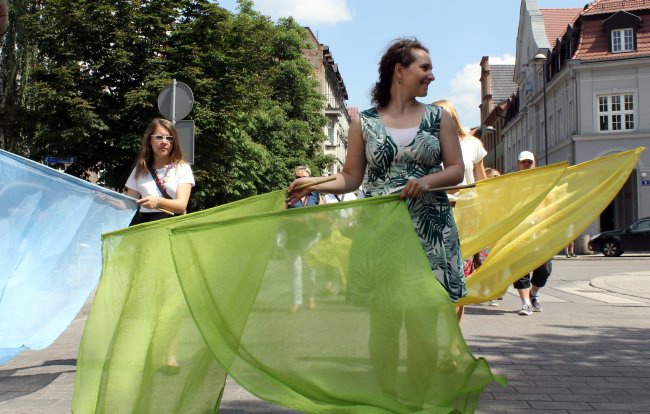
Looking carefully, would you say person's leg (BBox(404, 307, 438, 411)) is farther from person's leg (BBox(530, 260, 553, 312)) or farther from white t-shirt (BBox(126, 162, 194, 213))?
person's leg (BBox(530, 260, 553, 312))

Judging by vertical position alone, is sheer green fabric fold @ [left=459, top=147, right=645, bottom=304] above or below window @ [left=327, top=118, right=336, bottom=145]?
below

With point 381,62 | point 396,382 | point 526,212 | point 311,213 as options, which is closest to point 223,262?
point 311,213

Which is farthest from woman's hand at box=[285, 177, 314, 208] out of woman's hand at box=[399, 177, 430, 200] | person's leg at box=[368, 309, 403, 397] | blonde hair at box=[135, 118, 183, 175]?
blonde hair at box=[135, 118, 183, 175]

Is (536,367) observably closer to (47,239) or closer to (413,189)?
(413,189)

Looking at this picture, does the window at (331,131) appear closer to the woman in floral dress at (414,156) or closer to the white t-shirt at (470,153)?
the white t-shirt at (470,153)

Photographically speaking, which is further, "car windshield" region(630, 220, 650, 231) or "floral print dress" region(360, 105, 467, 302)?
"car windshield" region(630, 220, 650, 231)

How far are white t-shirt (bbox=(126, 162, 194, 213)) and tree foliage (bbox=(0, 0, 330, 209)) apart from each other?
2505 cm

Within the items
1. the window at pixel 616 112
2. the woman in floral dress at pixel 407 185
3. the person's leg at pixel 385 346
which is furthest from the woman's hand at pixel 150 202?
the window at pixel 616 112

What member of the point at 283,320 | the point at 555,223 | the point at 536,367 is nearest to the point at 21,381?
the point at 283,320

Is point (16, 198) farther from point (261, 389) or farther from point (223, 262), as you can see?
point (261, 389)

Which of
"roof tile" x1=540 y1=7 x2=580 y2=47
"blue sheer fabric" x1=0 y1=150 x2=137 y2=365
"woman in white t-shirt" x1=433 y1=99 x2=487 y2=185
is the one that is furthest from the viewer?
"roof tile" x1=540 y1=7 x2=580 y2=47

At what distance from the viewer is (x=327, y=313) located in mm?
3656

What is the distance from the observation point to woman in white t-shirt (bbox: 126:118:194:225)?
6035 millimetres

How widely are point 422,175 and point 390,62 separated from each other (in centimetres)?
70
